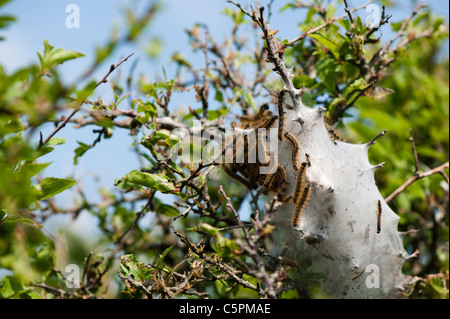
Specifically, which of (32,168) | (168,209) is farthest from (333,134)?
(32,168)

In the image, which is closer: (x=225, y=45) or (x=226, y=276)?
(x=226, y=276)

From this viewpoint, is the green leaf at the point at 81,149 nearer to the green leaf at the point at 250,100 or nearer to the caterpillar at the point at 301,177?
the green leaf at the point at 250,100

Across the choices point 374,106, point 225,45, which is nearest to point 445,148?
point 374,106

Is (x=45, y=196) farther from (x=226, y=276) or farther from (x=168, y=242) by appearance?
(x=168, y=242)

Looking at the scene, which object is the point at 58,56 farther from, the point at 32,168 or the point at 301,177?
the point at 301,177

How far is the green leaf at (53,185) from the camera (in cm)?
212

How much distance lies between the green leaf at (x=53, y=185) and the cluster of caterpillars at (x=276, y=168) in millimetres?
1068

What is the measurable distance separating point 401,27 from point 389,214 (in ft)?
5.41

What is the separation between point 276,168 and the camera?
8.52 ft

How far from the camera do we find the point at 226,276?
2355 millimetres

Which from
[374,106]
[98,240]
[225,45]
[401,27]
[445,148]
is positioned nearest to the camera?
[401,27]

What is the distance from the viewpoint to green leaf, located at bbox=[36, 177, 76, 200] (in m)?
2.12

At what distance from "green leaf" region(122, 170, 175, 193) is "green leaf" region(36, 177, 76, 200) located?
33cm
